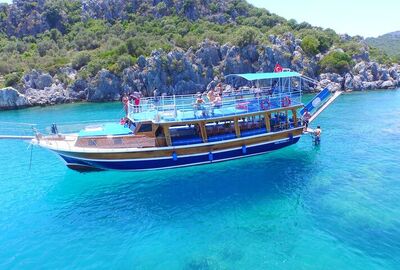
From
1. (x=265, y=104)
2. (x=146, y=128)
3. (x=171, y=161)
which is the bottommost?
(x=171, y=161)

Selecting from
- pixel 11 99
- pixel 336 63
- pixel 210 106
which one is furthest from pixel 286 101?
pixel 11 99

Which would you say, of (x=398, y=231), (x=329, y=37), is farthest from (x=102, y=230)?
(x=329, y=37)

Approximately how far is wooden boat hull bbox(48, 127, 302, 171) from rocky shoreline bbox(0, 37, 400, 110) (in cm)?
5383

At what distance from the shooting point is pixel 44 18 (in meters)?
127

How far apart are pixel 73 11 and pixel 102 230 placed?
450 ft

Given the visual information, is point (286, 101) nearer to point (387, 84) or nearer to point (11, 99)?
point (387, 84)

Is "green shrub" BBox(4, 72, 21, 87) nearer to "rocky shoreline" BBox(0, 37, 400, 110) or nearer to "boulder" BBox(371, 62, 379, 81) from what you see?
"rocky shoreline" BBox(0, 37, 400, 110)

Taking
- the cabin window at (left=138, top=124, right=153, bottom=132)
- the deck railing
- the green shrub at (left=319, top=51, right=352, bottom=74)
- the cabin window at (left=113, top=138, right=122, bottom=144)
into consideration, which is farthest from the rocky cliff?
the cabin window at (left=113, top=138, right=122, bottom=144)

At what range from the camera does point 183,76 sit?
3236 inches

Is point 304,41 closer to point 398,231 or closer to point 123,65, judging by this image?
point 123,65

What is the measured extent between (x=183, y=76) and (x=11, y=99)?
39.1m

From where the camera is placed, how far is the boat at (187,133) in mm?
26172

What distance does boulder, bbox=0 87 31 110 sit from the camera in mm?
74000

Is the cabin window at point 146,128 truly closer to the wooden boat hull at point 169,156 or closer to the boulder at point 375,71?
the wooden boat hull at point 169,156
